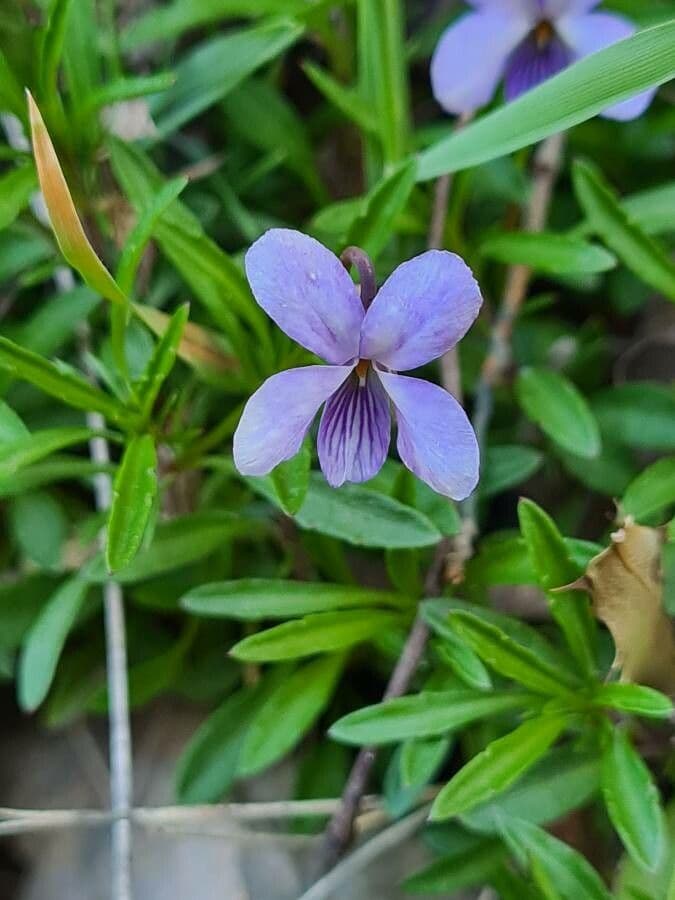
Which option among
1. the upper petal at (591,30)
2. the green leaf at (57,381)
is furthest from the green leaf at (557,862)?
the upper petal at (591,30)

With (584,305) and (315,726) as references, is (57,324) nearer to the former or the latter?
(315,726)

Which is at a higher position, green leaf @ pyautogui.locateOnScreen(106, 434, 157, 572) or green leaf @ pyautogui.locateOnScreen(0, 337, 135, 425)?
green leaf @ pyautogui.locateOnScreen(0, 337, 135, 425)

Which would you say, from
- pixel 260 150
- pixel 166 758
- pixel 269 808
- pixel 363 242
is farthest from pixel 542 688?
pixel 260 150

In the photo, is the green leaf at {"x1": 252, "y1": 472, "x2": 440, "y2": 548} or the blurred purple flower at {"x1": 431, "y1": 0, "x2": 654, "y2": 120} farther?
the blurred purple flower at {"x1": 431, "y1": 0, "x2": 654, "y2": 120}

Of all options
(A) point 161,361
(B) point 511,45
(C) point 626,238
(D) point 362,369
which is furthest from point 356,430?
(B) point 511,45

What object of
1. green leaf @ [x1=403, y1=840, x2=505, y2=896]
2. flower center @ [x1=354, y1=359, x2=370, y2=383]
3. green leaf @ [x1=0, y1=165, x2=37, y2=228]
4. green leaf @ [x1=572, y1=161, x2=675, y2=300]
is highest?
green leaf @ [x1=0, y1=165, x2=37, y2=228]

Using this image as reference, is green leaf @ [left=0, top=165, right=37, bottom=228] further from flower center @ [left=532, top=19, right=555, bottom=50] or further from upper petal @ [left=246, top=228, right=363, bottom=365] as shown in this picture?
flower center @ [left=532, top=19, right=555, bottom=50]

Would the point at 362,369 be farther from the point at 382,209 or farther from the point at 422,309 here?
the point at 382,209

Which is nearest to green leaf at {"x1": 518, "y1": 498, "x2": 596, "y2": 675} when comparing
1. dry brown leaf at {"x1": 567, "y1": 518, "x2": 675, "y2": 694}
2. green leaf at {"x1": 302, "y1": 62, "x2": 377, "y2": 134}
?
dry brown leaf at {"x1": 567, "y1": 518, "x2": 675, "y2": 694}
